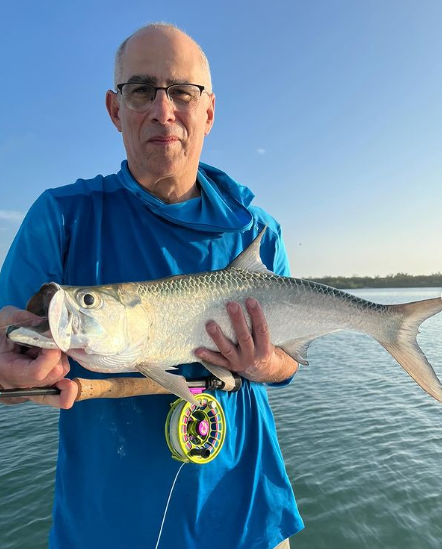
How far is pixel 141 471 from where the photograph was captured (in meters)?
2.67

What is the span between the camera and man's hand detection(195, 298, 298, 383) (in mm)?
2697

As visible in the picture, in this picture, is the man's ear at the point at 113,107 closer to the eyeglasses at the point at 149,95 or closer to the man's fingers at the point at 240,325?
the eyeglasses at the point at 149,95

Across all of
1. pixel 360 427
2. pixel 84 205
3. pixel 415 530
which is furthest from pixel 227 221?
pixel 360 427

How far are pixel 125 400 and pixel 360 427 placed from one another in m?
9.84

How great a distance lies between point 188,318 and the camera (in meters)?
2.74

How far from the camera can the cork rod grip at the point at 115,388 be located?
255cm

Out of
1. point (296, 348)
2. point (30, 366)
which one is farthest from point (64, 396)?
point (296, 348)

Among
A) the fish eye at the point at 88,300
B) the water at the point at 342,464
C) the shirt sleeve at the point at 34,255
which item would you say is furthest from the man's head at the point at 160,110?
the water at the point at 342,464

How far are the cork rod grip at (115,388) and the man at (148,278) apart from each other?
12cm

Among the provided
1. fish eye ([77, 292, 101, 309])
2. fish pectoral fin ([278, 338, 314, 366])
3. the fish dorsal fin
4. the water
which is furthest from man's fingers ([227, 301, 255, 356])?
the water

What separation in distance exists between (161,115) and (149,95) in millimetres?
205

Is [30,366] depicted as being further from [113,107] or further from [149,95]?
[113,107]

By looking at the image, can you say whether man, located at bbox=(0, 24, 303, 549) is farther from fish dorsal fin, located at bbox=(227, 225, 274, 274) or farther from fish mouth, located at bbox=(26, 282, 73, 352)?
fish dorsal fin, located at bbox=(227, 225, 274, 274)

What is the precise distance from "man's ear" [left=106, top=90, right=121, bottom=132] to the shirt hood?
1.02 ft
